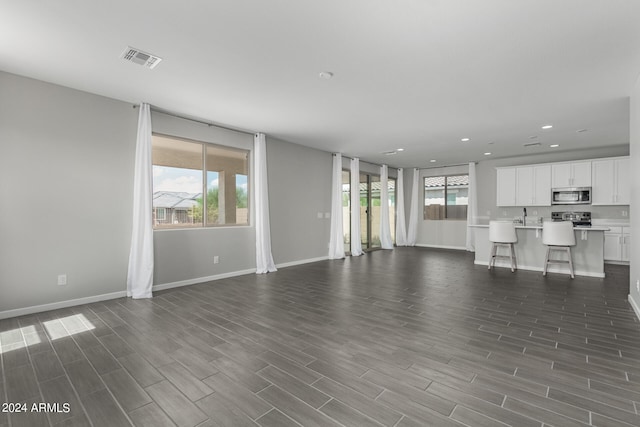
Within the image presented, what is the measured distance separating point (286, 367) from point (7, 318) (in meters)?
3.52

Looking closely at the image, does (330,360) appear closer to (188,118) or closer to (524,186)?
(188,118)

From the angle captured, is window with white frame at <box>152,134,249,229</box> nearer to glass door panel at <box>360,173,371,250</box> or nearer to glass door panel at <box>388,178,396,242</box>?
glass door panel at <box>360,173,371,250</box>

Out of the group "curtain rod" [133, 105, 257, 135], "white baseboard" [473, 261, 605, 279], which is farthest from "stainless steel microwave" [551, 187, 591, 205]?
"curtain rod" [133, 105, 257, 135]

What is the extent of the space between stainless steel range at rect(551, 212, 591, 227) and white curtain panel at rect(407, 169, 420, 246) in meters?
3.93

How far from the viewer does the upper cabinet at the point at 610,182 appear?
7.01 m

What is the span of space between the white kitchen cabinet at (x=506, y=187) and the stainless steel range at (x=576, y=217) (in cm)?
102

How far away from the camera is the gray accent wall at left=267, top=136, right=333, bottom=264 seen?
21.5 ft

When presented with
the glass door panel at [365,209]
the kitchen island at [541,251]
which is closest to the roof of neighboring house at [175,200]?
the glass door panel at [365,209]

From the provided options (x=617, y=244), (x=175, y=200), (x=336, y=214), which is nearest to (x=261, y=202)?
(x=175, y=200)

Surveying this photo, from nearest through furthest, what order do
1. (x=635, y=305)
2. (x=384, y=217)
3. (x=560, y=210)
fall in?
(x=635, y=305) < (x=560, y=210) < (x=384, y=217)

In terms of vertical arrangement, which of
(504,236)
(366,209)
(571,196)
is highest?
(571,196)

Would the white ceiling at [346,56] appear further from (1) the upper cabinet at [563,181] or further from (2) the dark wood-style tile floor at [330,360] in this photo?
(2) the dark wood-style tile floor at [330,360]

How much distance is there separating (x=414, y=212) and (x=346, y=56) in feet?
27.9

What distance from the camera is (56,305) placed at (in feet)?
12.6
